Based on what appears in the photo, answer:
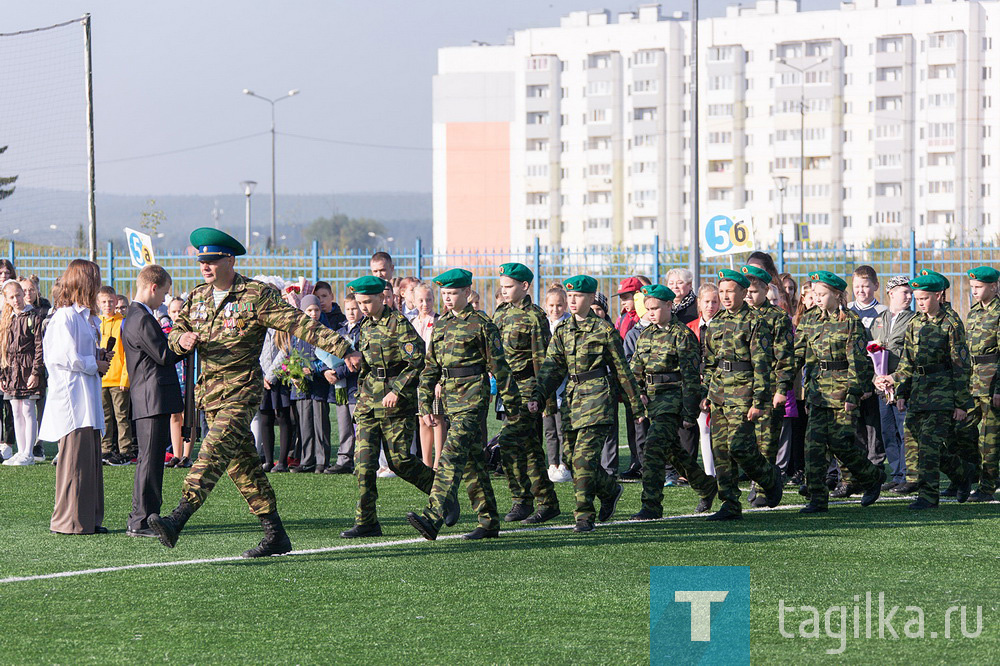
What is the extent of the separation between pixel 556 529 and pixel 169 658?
4.33 m

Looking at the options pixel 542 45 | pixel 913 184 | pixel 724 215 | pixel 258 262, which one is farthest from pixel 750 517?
pixel 542 45

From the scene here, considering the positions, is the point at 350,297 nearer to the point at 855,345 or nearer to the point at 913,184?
the point at 855,345

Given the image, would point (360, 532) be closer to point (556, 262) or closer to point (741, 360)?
point (741, 360)

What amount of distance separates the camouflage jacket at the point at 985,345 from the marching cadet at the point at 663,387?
2.78 metres

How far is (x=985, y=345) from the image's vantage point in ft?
38.3

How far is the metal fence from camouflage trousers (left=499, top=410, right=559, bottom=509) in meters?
10.1

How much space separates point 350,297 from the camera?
593 inches

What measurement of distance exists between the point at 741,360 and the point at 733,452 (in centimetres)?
76

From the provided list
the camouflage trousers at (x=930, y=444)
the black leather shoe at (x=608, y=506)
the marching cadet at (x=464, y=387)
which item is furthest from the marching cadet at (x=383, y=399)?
the camouflage trousers at (x=930, y=444)

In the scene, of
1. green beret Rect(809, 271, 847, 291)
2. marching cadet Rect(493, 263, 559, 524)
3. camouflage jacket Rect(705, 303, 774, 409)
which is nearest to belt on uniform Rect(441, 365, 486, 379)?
marching cadet Rect(493, 263, 559, 524)

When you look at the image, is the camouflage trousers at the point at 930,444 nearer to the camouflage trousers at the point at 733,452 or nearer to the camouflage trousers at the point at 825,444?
the camouflage trousers at the point at 825,444

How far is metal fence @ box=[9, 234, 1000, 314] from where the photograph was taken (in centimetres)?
2158

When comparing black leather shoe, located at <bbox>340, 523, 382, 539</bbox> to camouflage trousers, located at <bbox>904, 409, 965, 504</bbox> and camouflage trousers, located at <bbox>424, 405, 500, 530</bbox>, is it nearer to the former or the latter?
camouflage trousers, located at <bbox>424, 405, 500, 530</bbox>

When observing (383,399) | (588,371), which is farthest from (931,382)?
(383,399)
